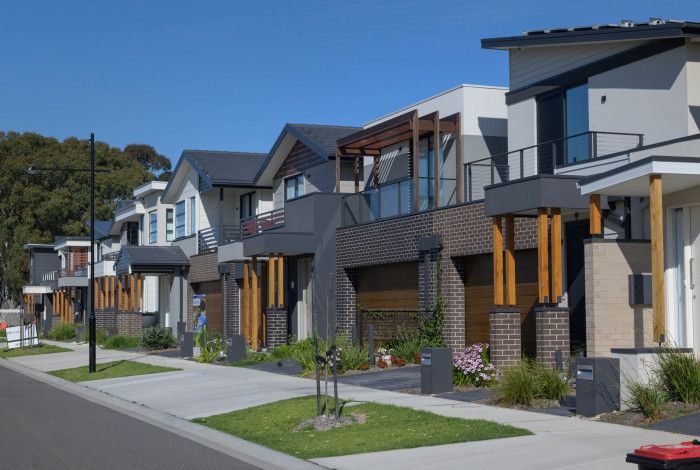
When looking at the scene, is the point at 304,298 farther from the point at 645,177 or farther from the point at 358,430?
the point at 645,177

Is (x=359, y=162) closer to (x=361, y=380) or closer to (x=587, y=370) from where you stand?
(x=361, y=380)

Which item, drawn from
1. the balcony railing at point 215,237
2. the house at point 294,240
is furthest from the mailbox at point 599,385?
the balcony railing at point 215,237

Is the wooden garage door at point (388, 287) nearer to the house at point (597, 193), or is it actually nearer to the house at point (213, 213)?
the house at point (597, 193)

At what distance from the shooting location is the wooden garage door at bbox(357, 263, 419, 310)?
26406 millimetres

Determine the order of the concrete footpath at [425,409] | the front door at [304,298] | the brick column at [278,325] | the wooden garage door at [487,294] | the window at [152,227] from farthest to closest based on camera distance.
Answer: the window at [152,227] < the front door at [304,298] < the brick column at [278,325] < the wooden garage door at [487,294] < the concrete footpath at [425,409]

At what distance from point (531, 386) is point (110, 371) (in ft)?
52.7

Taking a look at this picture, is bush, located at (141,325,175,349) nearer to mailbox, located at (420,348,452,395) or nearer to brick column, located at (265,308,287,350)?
brick column, located at (265,308,287,350)

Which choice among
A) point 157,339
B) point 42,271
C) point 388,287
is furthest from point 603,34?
point 42,271

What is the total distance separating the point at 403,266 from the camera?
26969mm

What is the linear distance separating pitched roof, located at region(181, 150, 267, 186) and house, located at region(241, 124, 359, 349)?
2.53 m

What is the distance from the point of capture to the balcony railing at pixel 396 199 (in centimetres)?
2698

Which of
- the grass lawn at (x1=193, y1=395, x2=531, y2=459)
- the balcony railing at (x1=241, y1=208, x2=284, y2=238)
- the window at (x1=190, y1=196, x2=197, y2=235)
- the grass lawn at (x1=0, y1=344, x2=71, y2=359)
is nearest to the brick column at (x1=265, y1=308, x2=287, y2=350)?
the balcony railing at (x1=241, y1=208, x2=284, y2=238)

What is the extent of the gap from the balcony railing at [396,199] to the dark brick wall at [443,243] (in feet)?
1.60

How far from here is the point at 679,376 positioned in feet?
45.9
